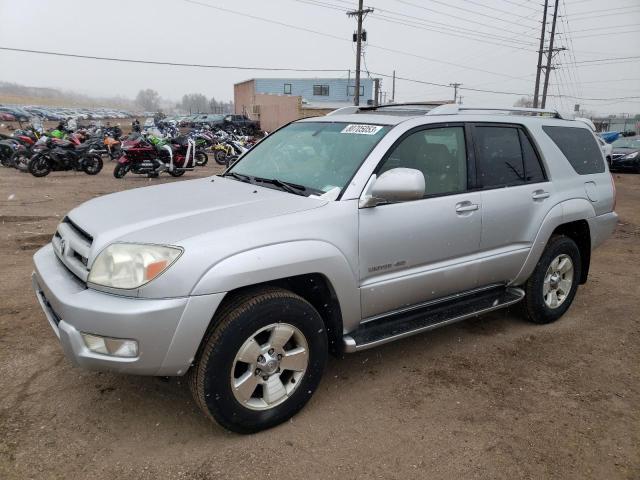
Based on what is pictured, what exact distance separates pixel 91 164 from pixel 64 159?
2.22ft

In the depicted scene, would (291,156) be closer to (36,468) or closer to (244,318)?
(244,318)

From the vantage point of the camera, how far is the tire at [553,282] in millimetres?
4176

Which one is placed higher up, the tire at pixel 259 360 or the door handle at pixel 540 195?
the door handle at pixel 540 195

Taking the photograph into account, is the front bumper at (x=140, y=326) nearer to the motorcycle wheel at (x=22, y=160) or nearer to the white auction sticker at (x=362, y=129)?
the white auction sticker at (x=362, y=129)

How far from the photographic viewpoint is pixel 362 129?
3438 mm

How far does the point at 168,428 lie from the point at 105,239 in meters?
1.12

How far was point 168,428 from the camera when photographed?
2826 millimetres

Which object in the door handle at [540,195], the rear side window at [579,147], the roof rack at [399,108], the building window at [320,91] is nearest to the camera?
the roof rack at [399,108]

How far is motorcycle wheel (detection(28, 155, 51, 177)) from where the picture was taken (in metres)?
13.0

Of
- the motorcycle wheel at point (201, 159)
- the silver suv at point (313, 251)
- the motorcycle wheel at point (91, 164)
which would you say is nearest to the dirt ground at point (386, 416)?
the silver suv at point (313, 251)

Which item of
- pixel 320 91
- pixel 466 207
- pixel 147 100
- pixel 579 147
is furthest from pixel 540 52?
pixel 147 100

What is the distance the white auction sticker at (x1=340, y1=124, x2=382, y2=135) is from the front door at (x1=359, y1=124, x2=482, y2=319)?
0.67 feet

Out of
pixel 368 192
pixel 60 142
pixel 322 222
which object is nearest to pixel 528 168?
pixel 368 192

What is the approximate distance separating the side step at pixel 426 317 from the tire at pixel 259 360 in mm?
303
